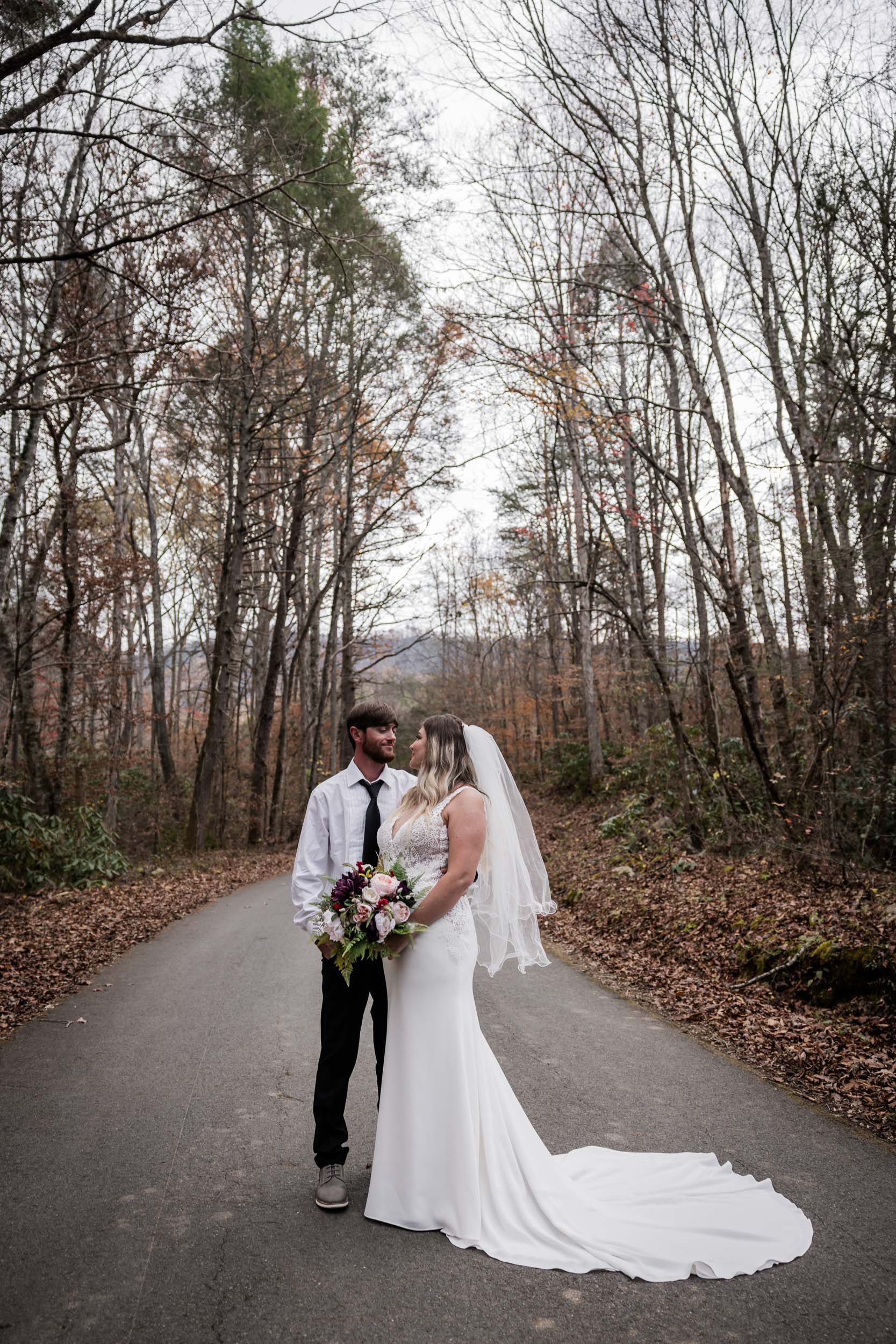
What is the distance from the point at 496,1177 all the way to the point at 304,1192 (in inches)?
35.5

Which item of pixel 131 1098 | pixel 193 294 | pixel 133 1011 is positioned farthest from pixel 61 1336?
pixel 193 294

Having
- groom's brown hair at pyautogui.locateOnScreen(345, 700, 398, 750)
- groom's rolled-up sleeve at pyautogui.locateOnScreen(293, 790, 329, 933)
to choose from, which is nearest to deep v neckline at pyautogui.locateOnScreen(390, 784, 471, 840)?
groom's rolled-up sleeve at pyautogui.locateOnScreen(293, 790, 329, 933)

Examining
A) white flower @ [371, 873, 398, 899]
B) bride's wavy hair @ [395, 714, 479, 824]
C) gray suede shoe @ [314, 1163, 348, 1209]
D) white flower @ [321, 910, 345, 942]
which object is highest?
bride's wavy hair @ [395, 714, 479, 824]

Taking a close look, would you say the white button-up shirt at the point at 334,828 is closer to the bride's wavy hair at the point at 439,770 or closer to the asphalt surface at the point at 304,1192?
the bride's wavy hair at the point at 439,770

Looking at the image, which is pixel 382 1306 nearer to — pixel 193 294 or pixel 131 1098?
pixel 131 1098

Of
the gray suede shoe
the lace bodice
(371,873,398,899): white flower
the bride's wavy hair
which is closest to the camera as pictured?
the gray suede shoe

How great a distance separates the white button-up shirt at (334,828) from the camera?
4.10 m

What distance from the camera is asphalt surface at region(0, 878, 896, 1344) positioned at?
2.78 metres

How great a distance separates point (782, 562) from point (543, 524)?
15.9 m

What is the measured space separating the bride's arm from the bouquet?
65 mm

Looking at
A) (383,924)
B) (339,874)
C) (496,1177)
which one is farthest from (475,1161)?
(339,874)

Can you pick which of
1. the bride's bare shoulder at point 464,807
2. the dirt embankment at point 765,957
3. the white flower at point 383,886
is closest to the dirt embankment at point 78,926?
the white flower at point 383,886

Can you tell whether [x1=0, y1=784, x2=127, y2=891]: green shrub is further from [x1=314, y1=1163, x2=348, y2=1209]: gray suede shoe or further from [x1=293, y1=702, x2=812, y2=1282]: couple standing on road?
[x1=314, y1=1163, x2=348, y2=1209]: gray suede shoe

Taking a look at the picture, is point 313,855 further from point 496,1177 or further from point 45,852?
point 45,852
